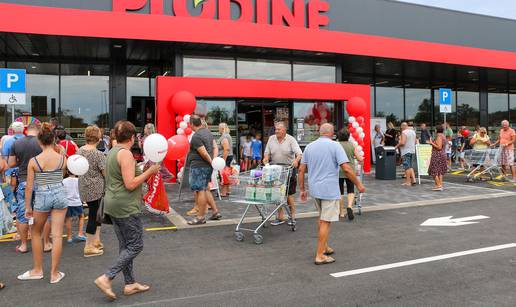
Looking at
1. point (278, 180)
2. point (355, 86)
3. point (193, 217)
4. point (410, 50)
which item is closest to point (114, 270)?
point (278, 180)

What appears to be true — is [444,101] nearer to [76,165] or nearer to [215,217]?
[215,217]

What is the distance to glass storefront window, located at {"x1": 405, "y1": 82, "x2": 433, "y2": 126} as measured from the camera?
21922 mm

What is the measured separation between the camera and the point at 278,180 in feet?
22.0

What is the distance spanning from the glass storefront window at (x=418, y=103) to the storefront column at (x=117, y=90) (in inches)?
550

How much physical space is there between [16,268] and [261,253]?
322 centimetres

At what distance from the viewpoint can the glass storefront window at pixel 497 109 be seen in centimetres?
2370

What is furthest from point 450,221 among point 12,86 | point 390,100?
point 390,100

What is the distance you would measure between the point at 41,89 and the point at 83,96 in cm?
147

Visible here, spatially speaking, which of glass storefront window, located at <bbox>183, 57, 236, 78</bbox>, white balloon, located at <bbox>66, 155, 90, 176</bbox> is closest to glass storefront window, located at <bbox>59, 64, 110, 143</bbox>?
glass storefront window, located at <bbox>183, 57, 236, 78</bbox>

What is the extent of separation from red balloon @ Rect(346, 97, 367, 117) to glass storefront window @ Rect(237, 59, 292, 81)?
8.25 ft

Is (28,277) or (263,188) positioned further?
(263,188)

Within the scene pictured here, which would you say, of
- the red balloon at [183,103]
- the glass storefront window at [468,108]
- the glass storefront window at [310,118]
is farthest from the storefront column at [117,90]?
the glass storefront window at [468,108]

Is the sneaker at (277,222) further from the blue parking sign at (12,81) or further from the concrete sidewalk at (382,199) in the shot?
the blue parking sign at (12,81)

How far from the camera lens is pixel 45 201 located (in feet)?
16.0
